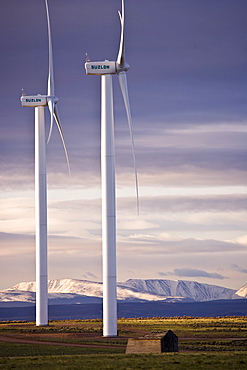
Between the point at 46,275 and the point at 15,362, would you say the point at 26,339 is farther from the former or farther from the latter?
the point at 15,362

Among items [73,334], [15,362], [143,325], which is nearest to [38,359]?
[15,362]

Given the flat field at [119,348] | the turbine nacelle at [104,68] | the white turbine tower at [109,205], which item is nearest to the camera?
the flat field at [119,348]

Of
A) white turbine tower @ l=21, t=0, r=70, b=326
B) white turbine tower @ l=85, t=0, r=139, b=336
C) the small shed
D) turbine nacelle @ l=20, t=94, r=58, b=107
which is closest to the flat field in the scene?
the small shed

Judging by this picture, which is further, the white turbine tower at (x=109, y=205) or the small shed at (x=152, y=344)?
the white turbine tower at (x=109, y=205)

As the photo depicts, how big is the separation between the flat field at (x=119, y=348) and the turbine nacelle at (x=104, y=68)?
101ft

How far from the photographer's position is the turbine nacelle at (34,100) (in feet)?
367

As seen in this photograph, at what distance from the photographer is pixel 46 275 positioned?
109 metres

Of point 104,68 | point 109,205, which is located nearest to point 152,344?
point 109,205

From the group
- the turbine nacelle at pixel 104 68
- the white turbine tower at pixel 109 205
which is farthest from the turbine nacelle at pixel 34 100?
the white turbine tower at pixel 109 205

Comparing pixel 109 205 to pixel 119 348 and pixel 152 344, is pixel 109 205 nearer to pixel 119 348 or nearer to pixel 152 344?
pixel 119 348

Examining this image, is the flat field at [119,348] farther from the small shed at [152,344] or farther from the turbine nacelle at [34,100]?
the turbine nacelle at [34,100]

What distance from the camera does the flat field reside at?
59.4m

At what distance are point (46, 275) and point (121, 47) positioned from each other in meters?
36.2

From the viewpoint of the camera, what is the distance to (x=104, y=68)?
92.3 metres
